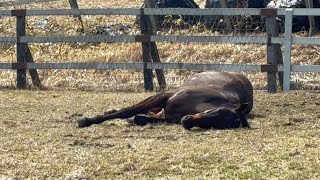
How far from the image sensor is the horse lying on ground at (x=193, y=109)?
6.89m

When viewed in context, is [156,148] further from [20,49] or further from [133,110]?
[20,49]

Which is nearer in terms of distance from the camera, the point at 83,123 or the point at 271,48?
the point at 83,123

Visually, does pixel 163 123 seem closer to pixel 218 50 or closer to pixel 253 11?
pixel 253 11

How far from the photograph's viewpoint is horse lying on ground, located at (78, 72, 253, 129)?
689cm

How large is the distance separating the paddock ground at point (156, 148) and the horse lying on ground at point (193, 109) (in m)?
0.13

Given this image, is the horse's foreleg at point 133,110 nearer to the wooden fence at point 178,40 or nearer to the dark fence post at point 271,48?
the wooden fence at point 178,40

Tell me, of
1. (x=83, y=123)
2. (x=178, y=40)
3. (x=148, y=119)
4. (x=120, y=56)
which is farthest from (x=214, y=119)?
(x=120, y=56)

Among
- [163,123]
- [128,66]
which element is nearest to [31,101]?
[128,66]

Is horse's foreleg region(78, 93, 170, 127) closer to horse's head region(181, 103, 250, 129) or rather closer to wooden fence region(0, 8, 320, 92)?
horse's head region(181, 103, 250, 129)

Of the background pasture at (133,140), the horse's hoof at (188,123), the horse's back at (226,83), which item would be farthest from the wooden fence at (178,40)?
the horse's hoof at (188,123)

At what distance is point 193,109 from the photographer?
23.8 feet

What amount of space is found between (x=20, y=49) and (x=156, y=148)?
6192 mm

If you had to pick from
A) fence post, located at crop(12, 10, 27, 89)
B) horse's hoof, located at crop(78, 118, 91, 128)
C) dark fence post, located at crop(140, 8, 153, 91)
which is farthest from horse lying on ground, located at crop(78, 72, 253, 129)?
fence post, located at crop(12, 10, 27, 89)

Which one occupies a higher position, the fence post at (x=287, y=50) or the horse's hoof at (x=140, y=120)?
the fence post at (x=287, y=50)
